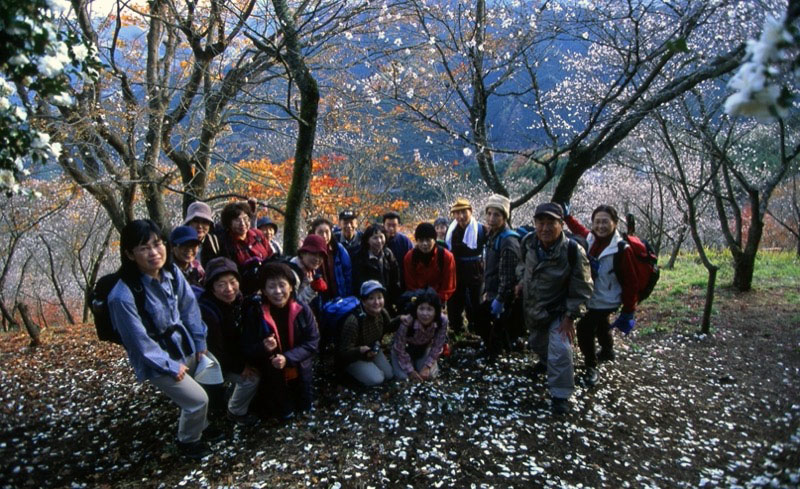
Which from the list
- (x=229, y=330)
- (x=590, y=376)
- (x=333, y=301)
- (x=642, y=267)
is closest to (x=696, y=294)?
(x=642, y=267)

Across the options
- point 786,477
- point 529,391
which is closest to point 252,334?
point 529,391

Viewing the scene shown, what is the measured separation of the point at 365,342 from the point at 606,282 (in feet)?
9.32

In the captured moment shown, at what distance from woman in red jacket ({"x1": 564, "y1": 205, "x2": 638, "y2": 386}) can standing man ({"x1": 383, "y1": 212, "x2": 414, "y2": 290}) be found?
258 cm

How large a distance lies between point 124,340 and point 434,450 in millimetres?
2737

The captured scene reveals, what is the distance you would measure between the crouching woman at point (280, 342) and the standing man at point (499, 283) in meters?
2.32

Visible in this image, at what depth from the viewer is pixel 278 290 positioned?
432cm

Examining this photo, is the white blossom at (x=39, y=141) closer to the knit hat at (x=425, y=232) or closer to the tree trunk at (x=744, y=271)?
the knit hat at (x=425, y=232)

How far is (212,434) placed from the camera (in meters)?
4.23

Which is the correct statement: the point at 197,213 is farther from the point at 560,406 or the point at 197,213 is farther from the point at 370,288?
the point at 560,406

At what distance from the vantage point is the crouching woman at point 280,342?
14.1ft

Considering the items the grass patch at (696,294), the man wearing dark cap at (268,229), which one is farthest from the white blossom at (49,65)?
the grass patch at (696,294)

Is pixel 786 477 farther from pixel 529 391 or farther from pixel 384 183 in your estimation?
pixel 384 183

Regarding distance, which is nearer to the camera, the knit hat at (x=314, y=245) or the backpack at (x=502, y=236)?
the knit hat at (x=314, y=245)

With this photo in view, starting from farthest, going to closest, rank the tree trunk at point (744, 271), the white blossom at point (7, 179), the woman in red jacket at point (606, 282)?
the tree trunk at point (744, 271) < the woman in red jacket at point (606, 282) < the white blossom at point (7, 179)
